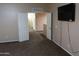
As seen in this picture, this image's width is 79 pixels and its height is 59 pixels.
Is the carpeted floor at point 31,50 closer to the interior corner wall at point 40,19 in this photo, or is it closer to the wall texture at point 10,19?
the wall texture at point 10,19

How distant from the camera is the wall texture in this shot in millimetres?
6445

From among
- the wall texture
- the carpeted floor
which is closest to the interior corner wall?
the wall texture

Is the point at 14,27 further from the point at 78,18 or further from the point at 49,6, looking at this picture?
the point at 78,18

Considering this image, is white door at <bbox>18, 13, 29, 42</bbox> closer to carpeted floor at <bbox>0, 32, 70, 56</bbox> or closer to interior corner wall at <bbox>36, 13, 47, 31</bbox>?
carpeted floor at <bbox>0, 32, 70, 56</bbox>

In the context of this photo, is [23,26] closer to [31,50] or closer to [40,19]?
[31,50]

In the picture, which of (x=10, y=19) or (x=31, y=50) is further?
(x=10, y=19)

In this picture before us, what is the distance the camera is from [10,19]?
6598 millimetres

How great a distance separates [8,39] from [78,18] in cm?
465

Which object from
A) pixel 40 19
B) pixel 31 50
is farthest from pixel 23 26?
pixel 40 19

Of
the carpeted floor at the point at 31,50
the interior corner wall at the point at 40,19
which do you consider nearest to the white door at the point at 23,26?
the carpeted floor at the point at 31,50

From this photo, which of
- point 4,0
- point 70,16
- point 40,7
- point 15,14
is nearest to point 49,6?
point 40,7

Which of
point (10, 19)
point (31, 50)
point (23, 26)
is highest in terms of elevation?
point (10, 19)

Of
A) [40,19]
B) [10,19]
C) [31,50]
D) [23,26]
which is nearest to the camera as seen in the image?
[31,50]

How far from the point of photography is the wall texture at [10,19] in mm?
6445
